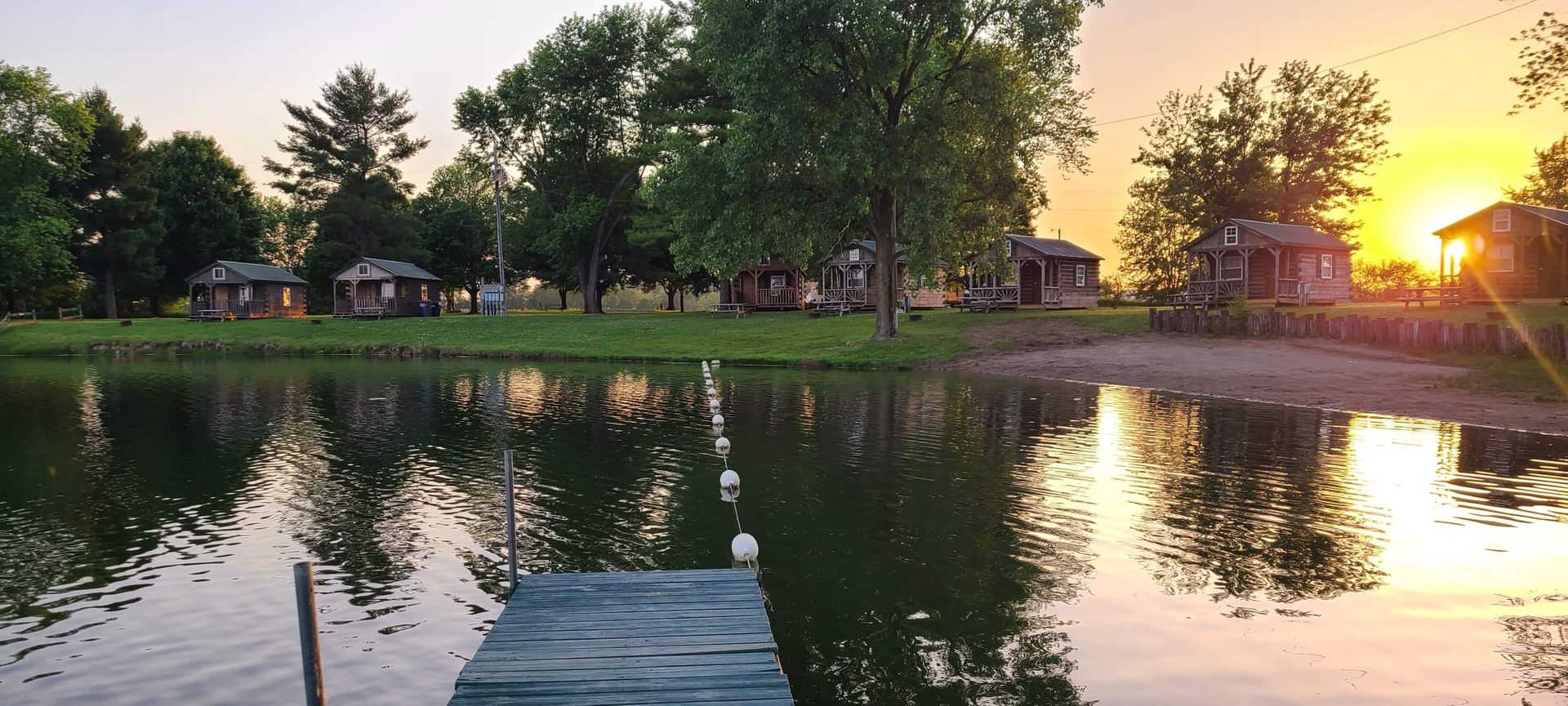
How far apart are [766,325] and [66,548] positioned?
45293mm

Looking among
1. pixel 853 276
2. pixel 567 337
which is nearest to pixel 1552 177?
pixel 853 276

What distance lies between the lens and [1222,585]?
34.6ft

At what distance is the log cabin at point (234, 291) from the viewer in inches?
2977

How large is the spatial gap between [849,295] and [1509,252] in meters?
39.9

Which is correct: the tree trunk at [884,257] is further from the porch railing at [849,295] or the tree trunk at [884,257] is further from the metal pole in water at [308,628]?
the metal pole in water at [308,628]

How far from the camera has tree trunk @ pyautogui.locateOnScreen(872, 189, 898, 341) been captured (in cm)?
4469

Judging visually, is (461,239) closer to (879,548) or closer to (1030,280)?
(1030,280)

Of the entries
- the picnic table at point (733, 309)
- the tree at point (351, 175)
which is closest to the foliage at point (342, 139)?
the tree at point (351, 175)

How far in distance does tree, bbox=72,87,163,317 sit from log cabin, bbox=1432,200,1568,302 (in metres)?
99.0

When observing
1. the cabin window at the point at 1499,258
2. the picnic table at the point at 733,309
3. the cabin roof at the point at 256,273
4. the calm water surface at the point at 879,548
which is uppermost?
the cabin roof at the point at 256,273

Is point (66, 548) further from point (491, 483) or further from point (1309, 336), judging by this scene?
point (1309, 336)

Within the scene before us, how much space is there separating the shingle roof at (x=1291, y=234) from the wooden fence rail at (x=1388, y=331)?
1635cm

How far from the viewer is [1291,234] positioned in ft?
187

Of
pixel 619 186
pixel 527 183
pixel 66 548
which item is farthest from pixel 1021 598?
pixel 527 183
